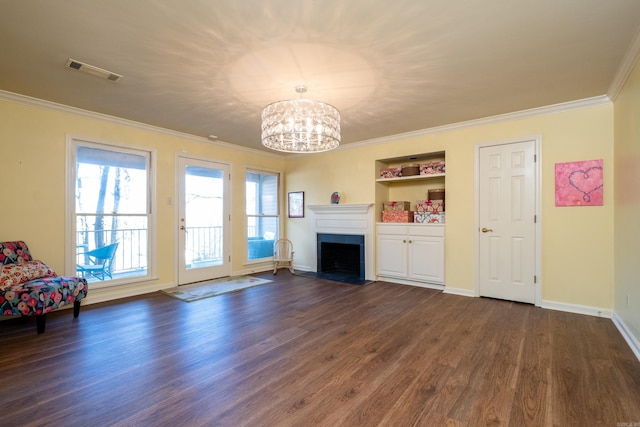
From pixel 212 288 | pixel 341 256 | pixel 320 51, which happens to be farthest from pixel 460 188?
pixel 212 288

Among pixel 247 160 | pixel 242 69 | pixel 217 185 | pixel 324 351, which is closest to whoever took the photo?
pixel 324 351

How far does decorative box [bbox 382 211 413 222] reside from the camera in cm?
499

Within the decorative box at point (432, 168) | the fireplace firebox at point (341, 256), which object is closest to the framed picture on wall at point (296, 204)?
the fireplace firebox at point (341, 256)

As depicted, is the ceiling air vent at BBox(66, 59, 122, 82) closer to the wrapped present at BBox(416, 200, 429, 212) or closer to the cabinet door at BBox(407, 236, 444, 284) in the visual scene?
the wrapped present at BBox(416, 200, 429, 212)

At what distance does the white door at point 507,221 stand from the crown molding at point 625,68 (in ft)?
2.82

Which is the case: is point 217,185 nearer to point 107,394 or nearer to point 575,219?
point 107,394

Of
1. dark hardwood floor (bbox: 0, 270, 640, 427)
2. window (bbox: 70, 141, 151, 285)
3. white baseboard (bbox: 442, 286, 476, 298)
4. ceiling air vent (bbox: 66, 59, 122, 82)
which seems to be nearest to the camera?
dark hardwood floor (bbox: 0, 270, 640, 427)

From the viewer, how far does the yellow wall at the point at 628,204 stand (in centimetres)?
251

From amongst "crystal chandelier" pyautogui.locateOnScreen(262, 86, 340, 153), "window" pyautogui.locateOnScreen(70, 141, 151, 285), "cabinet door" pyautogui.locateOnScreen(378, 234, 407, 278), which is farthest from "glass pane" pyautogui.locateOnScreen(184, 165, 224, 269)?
"cabinet door" pyautogui.locateOnScreen(378, 234, 407, 278)

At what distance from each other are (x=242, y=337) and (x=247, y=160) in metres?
3.84

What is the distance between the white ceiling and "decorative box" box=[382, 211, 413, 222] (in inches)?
70.6

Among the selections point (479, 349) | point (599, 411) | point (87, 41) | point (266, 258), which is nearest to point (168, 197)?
point (266, 258)

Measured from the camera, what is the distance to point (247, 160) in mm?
5895

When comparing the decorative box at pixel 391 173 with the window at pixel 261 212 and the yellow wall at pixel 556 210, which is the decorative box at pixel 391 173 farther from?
the window at pixel 261 212
